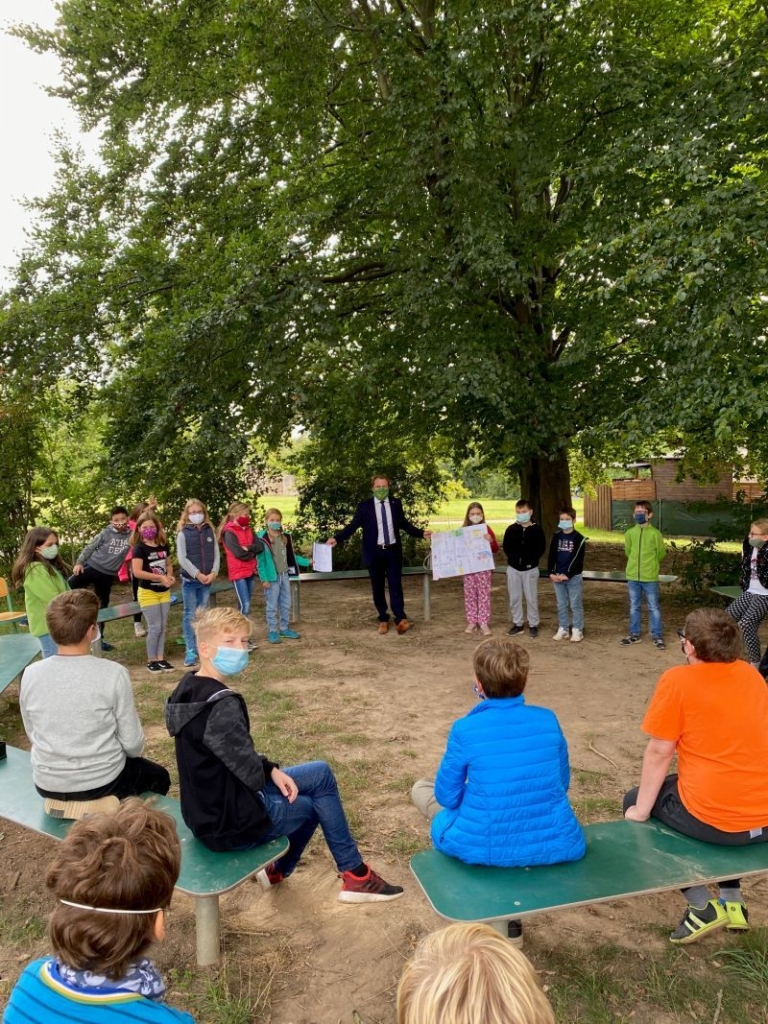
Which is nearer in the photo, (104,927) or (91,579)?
(104,927)

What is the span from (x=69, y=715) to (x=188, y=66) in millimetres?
10110

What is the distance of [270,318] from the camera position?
9.16 m

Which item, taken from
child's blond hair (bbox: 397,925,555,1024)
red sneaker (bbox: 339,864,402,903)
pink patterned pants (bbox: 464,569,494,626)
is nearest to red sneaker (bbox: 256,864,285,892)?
red sneaker (bbox: 339,864,402,903)

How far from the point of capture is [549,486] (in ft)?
43.8

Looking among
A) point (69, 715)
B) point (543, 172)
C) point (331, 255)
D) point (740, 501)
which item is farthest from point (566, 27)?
point (69, 715)

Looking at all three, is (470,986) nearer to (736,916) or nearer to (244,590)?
(736,916)

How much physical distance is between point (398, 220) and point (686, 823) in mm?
9172

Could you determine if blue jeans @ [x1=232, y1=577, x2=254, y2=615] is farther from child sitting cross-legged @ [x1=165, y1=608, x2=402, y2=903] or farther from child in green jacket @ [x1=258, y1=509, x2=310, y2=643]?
child sitting cross-legged @ [x1=165, y1=608, x2=402, y2=903]

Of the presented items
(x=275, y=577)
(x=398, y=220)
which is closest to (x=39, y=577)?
(x=275, y=577)

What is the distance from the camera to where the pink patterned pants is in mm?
9320

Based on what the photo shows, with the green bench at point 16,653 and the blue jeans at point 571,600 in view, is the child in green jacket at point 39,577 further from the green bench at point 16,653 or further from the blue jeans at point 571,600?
the blue jeans at point 571,600

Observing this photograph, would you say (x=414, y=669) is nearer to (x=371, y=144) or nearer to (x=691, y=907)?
(x=691, y=907)

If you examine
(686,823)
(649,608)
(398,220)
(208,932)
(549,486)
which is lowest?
(208,932)

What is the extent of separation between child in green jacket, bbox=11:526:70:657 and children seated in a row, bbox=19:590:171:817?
11.5ft
